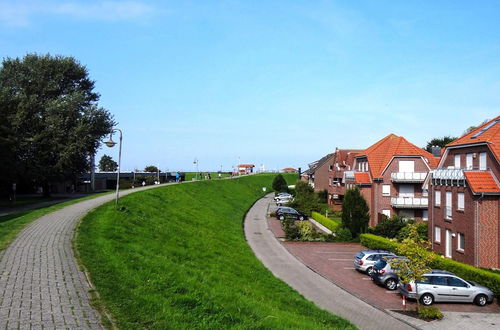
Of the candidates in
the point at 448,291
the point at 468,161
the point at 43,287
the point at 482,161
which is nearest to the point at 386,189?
the point at 468,161

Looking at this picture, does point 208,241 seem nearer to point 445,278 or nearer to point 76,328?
point 445,278

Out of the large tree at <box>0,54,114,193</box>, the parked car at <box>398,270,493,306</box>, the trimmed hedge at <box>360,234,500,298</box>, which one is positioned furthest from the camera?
the large tree at <box>0,54,114,193</box>

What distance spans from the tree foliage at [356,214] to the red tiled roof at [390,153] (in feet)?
22.0

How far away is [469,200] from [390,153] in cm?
1851

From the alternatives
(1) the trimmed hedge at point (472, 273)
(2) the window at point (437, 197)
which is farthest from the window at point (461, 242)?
(2) the window at point (437, 197)

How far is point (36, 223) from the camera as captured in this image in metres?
19.3

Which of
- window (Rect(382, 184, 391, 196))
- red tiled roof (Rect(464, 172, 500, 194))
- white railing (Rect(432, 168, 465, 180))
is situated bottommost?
window (Rect(382, 184, 391, 196))

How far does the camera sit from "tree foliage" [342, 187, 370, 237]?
3709cm

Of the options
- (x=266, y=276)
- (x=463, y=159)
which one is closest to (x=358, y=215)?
(x=463, y=159)

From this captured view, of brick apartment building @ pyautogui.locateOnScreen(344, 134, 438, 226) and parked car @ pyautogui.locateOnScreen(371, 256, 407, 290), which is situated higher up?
brick apartment building @ pyautogui.locateOnScreen(344, 134, 438, 226)

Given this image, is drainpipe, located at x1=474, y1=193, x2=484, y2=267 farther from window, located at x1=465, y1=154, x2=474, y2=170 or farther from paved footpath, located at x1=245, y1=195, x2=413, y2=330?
paved footpath, located at x1=245, y1=195, x2=413, y2=330

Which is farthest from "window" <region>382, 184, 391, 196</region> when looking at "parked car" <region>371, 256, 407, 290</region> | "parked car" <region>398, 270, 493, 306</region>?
"parked car" <region>398, 270, 493, 306</region>

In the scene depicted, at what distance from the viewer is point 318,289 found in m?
21.3

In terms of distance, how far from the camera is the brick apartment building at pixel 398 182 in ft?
135
